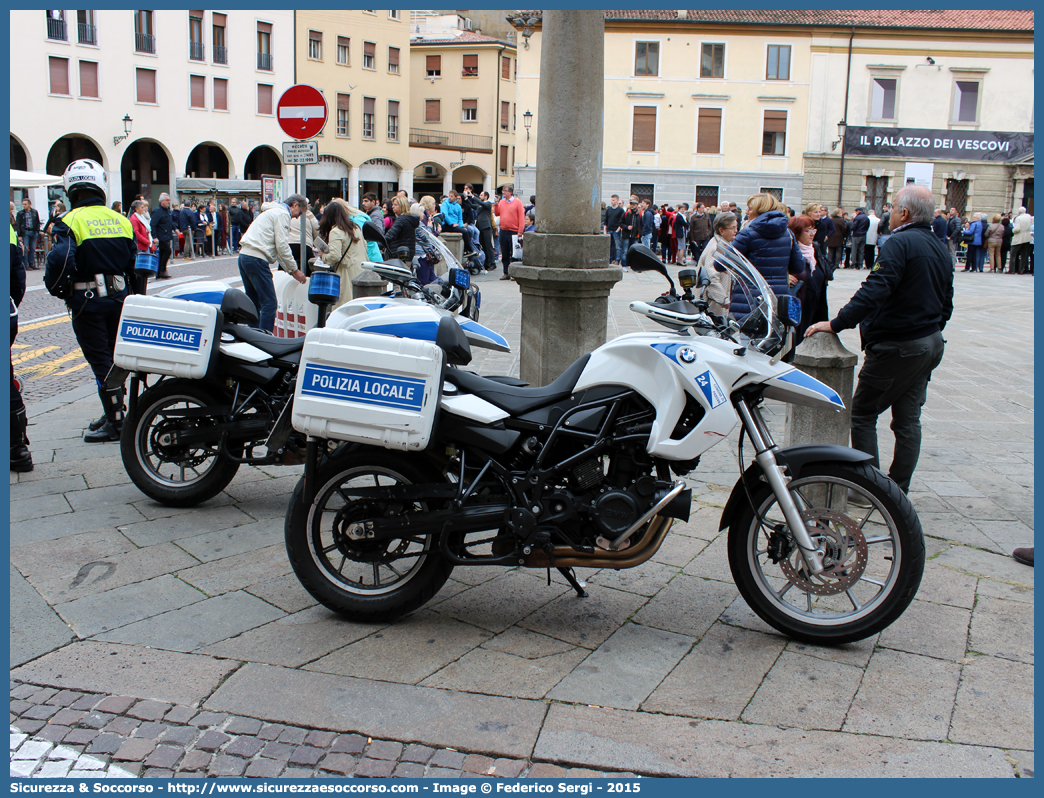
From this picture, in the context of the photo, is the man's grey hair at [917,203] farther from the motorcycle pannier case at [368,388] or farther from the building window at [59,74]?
the building window at [59,74]

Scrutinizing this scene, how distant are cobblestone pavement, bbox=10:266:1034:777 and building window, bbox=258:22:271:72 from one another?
46861 mm

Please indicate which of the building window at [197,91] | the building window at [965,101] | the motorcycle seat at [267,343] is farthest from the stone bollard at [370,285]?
the building window at [965,101]

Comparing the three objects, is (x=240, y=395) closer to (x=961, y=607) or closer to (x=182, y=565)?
(x=182, y=565)

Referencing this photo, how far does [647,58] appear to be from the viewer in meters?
45.3

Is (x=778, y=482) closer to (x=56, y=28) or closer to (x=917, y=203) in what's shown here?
(x=917, y=203)

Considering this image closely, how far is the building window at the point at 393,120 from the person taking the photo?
2229 inches

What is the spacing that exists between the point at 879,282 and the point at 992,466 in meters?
2.40

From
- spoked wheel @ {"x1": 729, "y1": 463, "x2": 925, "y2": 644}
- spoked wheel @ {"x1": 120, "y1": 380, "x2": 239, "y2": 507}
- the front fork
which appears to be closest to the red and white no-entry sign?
spoked wheel @ {"x1": 120, "y1": 380, "x2": 239, "y2": 507}

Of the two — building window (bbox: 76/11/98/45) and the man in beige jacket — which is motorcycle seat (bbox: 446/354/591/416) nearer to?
the man in beige jacket

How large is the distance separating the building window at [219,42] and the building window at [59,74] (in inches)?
310

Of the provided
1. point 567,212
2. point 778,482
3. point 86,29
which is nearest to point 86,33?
point 86,29

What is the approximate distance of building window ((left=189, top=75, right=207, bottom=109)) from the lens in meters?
44.5

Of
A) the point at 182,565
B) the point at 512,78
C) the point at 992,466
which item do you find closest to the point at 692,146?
the point at 512,78

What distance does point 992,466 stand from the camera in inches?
258
